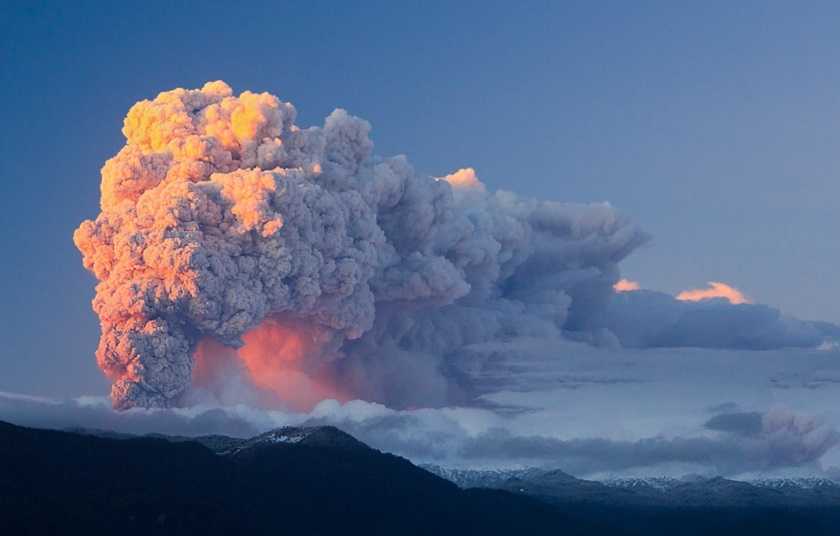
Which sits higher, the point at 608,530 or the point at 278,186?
the point at 278,186

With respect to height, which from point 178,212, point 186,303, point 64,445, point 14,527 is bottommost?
point 14,527

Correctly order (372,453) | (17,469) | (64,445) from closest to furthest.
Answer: (17,469)
(64,445)
(372,453)

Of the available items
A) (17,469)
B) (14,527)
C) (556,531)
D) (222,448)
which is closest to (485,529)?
(556,531)

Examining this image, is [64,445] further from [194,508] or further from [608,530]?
[608,530]

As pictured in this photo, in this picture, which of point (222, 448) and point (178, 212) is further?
point (222, 448)

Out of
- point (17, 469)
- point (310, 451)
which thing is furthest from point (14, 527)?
point (310, 451)

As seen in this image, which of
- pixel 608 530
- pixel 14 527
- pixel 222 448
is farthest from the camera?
pixel 608 530
